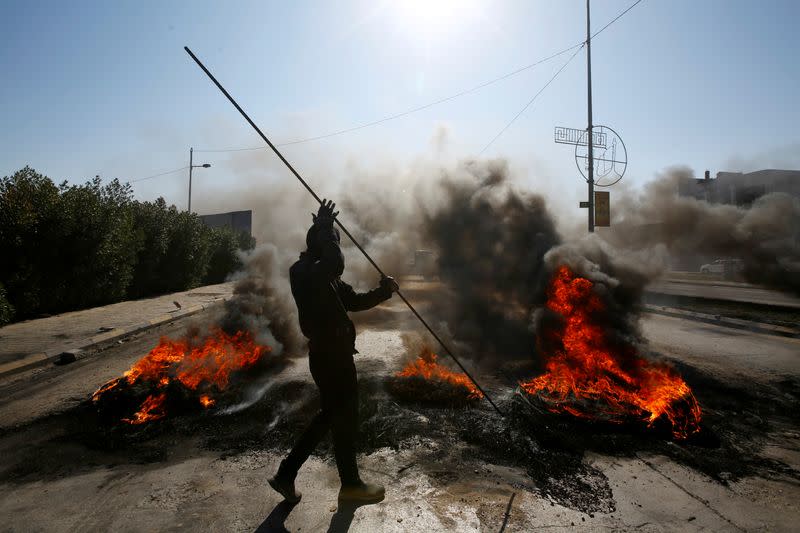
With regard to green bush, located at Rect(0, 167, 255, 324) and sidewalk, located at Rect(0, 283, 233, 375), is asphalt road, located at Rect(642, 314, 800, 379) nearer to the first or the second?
sidewalk, located at Rect(0, 283, 233, 375)

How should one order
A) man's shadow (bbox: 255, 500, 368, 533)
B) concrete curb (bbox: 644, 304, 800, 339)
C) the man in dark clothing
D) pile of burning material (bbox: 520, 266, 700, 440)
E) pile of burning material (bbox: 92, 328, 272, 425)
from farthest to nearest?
1. concrete curb (bbox: 644, 304, 800, 339)
2. pile of burning material (bbox: 92, 328, 272, 425)
3. pile of burning material (bbox: 520, 266, 700, 440)
4. the man in dark clothing
5. man's shadow (bbox: 255, 500, 368, 533)

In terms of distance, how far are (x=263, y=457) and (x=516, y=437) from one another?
2.33m

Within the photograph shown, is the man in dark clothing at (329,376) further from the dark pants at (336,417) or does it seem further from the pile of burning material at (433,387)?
the pile of burning material at (433,387)

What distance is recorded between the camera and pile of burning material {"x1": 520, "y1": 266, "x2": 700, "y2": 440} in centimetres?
436

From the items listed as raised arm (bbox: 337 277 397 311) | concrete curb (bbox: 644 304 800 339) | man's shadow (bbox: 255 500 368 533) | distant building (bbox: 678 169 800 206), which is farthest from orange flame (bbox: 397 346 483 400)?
distant building (bbox: 678 169 800 206)

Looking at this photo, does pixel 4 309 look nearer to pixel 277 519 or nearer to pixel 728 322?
pixel 277 519

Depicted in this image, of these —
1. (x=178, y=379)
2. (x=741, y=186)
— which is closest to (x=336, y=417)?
(x=178, y=379)

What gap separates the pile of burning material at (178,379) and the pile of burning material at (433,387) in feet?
7.25

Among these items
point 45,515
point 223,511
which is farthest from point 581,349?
point 45,515

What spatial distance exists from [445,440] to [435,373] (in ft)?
4.94

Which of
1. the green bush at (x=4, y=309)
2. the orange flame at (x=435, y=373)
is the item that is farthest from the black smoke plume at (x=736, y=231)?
the green bush at (x=4, y=309)

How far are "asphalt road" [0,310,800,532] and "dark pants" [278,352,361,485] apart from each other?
0.29 m

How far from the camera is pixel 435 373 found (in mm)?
5504

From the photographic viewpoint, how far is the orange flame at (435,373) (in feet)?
17.0
